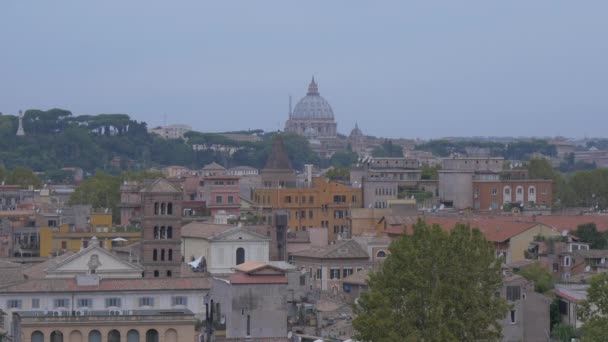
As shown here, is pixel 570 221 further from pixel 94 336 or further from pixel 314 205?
pixel 94 336

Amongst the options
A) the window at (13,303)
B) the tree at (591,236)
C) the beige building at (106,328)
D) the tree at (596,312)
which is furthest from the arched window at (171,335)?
the tree at (591,236)

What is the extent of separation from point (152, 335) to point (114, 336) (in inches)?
37.3

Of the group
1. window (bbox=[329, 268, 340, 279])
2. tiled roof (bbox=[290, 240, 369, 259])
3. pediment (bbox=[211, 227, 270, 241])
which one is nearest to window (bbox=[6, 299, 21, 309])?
pediment (bbox=[211, 227, 270, 241])

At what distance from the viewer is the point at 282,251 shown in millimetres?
76438

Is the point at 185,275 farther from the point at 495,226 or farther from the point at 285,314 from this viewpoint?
the point at 495,226

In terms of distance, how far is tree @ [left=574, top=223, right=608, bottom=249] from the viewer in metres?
74.8

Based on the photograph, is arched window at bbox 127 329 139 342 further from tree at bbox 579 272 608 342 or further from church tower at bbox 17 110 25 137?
church tower at bbox 17 110 25 137

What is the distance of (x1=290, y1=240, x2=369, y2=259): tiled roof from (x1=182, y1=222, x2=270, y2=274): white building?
253cm

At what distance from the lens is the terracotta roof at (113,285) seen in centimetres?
5459

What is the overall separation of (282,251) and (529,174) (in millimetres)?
50593

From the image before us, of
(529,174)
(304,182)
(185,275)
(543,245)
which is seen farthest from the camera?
(529,174)

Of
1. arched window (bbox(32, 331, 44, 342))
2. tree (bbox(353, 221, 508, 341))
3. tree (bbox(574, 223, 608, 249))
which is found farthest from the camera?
tree (bbox(574, 223, 608, 249))

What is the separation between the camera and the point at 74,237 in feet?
263

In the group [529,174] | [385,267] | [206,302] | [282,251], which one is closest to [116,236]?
[282,251]
